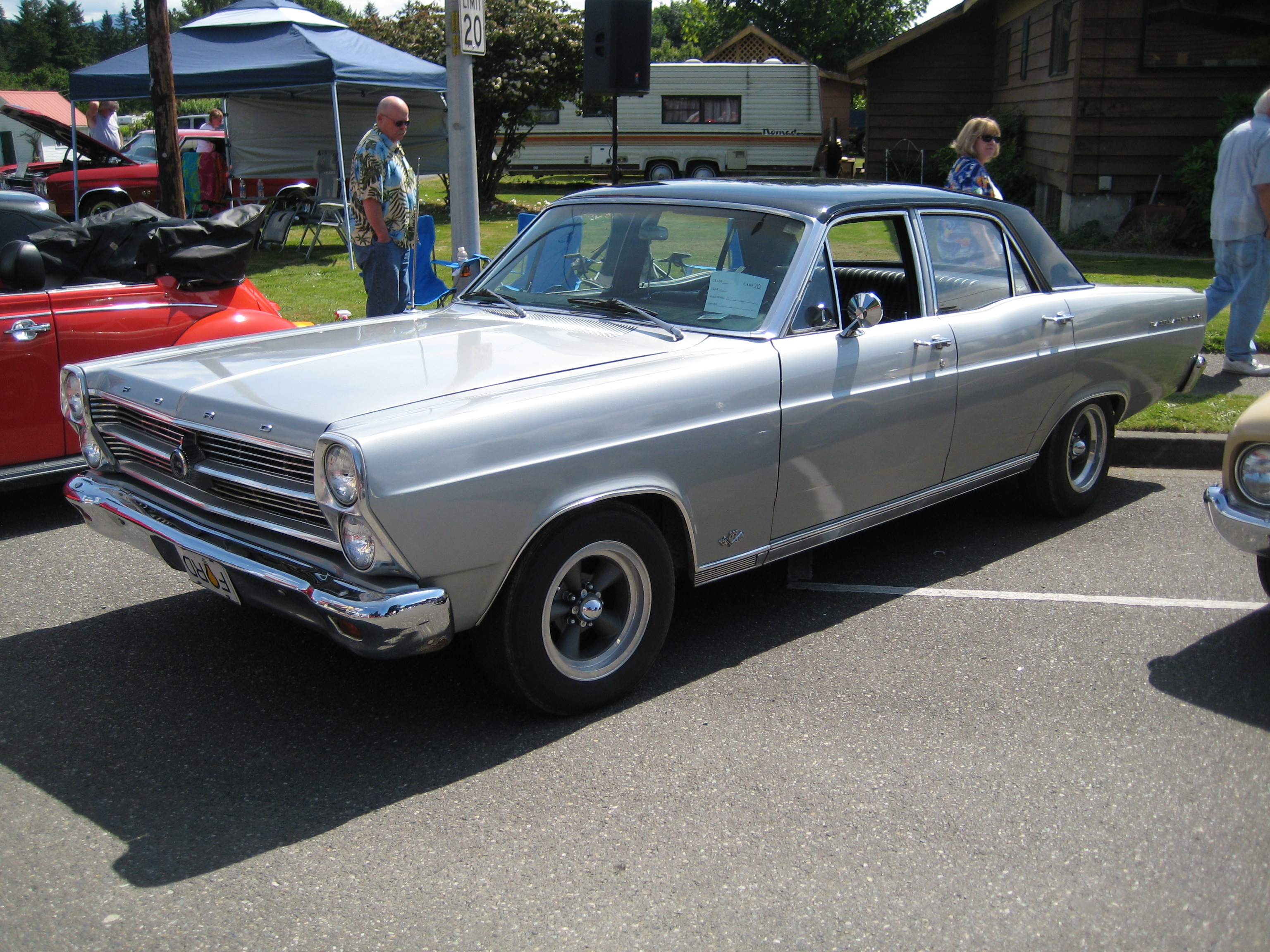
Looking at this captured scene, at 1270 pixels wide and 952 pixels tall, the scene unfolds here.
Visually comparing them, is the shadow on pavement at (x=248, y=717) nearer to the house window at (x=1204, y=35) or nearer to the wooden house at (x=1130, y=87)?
the wooden house at (x=1130, y=87)

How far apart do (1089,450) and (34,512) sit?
5.36 m

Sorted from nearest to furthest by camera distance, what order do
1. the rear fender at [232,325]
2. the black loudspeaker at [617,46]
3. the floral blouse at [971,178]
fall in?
the rear fender at [232,325] < the floral blouse at [971,178] < the black loudspeaker at [617,46]

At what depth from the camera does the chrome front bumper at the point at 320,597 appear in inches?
114

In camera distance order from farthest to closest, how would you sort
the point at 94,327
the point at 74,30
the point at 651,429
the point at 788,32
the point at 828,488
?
the point at 74,30
the point at 788,32
the point at 94,327
the point at 828,488
the point at 651,429

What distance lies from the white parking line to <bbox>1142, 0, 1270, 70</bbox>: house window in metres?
13.1

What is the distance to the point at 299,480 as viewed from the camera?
3.11 m

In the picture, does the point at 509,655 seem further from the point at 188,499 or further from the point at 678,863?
the point at 188,499

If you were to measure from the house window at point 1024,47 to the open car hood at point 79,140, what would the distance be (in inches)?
581

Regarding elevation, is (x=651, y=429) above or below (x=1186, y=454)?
above

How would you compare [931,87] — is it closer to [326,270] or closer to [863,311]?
[326,270]

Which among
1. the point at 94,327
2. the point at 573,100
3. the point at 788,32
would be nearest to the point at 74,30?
the point at 788,32

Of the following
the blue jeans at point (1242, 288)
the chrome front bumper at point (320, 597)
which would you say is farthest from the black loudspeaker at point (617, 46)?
the chrome front bumper at point (320, 597)

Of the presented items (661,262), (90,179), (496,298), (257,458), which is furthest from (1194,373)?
(90,179)

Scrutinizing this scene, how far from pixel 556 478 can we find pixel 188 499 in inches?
48.2
